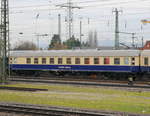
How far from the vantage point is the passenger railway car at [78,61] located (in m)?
34.3

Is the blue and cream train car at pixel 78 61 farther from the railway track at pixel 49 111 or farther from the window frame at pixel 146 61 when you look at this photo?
the railway track at pixel 49 111

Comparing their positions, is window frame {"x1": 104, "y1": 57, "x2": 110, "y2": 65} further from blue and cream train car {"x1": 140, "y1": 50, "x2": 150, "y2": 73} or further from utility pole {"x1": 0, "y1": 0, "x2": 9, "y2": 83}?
utility pole {"x1": 0, "y1": 0, "x2": 9, "y2": 83}

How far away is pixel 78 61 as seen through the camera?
1476 inches

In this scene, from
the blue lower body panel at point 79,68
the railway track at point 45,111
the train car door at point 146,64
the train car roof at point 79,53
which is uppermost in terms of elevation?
the train car roof at point 79,53

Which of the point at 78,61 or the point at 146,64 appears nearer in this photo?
the point at 146,64

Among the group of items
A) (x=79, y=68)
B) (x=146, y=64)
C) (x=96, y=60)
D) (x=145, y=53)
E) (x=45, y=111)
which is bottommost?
(x=45, y=111)

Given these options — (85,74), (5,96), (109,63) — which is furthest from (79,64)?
(5,96)

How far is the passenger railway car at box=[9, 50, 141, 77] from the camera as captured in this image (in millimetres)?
34281

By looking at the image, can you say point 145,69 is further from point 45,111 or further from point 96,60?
point 45,111

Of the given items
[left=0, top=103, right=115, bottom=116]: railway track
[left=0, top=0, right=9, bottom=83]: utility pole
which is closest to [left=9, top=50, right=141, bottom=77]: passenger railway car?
[left=0, top=0, right=9, bottom=83]: utility pole

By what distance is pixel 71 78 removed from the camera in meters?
38.7

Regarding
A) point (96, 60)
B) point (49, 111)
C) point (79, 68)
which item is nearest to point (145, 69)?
point (96, 60)

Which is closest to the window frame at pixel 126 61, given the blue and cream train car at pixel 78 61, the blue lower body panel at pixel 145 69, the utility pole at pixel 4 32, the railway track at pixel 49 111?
the blue and cream train car at pixel 78 61

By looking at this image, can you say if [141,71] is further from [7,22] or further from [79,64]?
[7,22]
